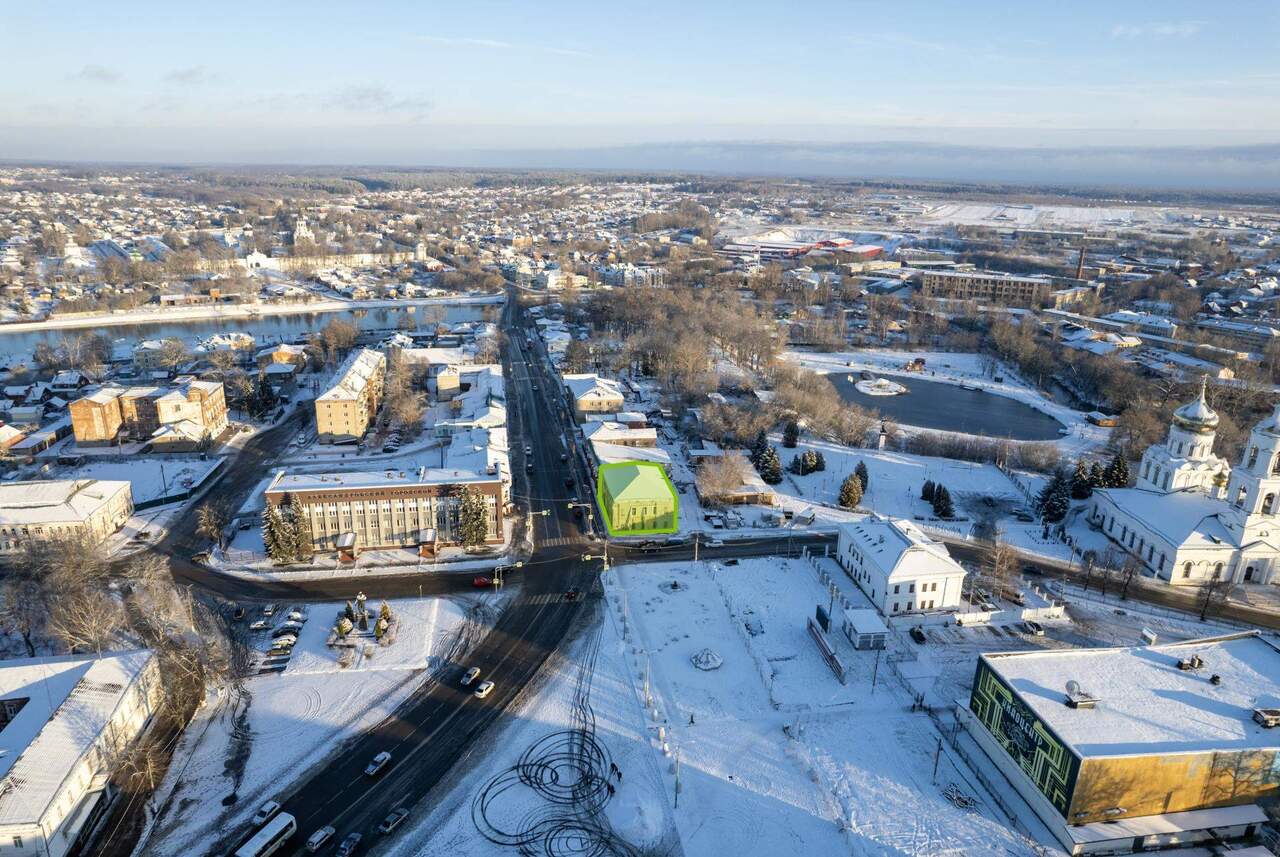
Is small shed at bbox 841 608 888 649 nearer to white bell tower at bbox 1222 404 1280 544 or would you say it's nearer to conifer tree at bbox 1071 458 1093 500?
white bell tower at bbox 1222 404 1280 544

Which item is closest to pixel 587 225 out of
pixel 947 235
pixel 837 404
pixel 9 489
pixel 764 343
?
pixel 947 235

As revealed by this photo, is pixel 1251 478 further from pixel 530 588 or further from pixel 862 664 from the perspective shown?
pixel 530 588

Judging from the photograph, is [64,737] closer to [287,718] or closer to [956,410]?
[287,718]

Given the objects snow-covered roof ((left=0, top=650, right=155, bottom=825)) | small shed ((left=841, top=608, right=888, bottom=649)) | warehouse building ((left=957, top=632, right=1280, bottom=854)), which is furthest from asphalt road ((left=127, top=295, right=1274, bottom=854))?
warehouse building ((left=957, top=632, right=1280, bottom=854))

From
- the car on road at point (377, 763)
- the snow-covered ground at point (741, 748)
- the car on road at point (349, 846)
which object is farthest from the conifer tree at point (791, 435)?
the car on road at point (349, 846)

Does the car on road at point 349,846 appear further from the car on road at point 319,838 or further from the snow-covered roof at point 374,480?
the snow-covered roof at point 374,480
